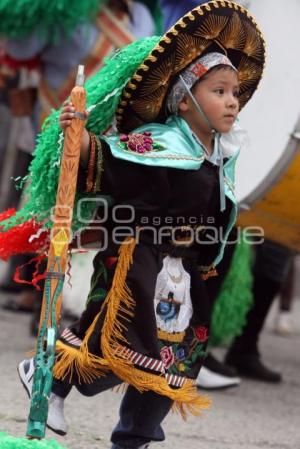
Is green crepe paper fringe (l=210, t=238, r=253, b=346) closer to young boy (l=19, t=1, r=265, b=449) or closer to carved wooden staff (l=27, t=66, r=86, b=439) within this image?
young boy (l=19, t=1, r=265, b=449)

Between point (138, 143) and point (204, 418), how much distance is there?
4.18ft

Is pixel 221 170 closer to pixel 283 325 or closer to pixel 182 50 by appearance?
pixel 182 50

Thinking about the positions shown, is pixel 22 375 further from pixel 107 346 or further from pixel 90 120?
pixel 90 120

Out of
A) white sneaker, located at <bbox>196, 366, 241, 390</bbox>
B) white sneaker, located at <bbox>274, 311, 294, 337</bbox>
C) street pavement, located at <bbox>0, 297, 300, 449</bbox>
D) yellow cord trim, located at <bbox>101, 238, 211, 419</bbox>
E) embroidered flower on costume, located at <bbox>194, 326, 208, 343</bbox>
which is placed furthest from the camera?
white sneaker, located at <bbox>274, 311, 294, 337</bbox>

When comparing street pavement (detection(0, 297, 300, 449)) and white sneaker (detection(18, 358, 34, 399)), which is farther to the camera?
street pavement (detection(0, 297, 300, 449))

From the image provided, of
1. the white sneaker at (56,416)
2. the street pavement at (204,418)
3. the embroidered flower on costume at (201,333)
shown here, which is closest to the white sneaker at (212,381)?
the street pavement at (204,418)

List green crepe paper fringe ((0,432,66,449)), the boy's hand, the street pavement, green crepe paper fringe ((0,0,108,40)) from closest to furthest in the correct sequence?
green crepe paper fringe ((0,432,66,449)) < the boy's hand < the street pavement < green crepe paper fringe ((0,0,108,40))

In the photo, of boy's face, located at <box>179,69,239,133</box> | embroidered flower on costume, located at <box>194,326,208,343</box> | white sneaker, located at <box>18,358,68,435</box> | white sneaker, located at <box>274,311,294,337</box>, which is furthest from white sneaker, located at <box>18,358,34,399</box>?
white sneaker, located at <box>274,311,294,337</box>

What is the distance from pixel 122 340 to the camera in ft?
9.62

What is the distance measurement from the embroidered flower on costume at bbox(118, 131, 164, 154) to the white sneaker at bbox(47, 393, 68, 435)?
0.65 metres

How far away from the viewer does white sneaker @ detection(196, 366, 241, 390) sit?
14.6 feet

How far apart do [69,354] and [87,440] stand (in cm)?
55

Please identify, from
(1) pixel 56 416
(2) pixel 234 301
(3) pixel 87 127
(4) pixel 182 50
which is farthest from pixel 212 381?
(4) pixel 182 50

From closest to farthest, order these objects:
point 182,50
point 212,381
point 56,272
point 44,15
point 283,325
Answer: point 56,272, point 182,50, point 212,381, point 44,15, point 283,325
